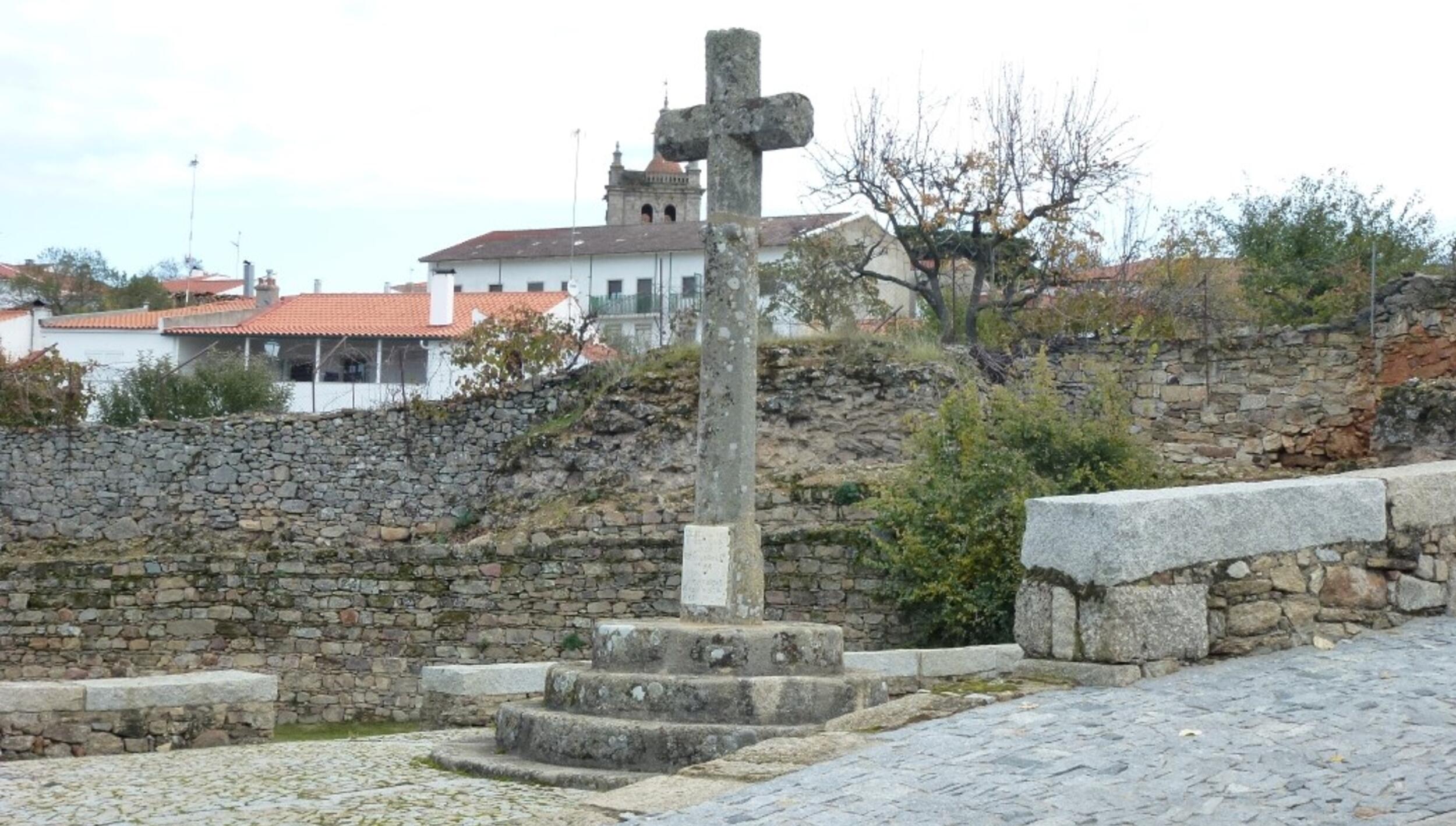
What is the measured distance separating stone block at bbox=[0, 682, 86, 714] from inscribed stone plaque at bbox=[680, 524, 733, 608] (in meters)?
4.24

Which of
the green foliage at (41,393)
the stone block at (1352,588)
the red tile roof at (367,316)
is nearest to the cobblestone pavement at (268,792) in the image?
the stone block at (1352,588)

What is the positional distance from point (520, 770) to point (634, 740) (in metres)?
0.61

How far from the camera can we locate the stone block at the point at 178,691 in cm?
1024

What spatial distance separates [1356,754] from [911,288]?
22.2 m

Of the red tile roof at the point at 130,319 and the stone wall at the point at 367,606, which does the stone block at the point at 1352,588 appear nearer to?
the stone wall at the point at 367,606

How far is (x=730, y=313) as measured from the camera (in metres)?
9.12

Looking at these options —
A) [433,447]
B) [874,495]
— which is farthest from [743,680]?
[433,447]

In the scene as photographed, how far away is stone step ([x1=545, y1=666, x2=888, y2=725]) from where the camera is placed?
8.00 metres

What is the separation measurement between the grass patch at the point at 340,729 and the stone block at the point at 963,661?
5285 millimetres

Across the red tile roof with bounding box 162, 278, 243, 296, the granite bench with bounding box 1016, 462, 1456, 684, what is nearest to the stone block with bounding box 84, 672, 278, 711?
the granite bench with bounding box 1016, 462, 1456, 684

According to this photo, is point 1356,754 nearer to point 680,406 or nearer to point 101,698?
point 101,698

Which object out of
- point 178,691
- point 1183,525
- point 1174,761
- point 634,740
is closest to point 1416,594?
point 1183,525

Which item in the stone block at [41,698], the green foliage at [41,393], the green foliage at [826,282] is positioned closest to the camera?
the stone block at [41,698]

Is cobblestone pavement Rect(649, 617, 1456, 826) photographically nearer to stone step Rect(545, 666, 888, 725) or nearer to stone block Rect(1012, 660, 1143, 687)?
stone block Rect(1012, 660, 1143, 687)
